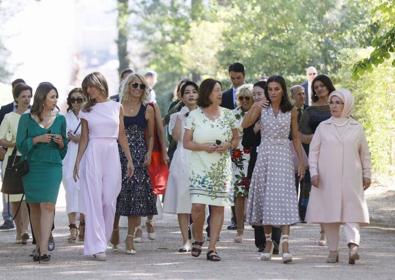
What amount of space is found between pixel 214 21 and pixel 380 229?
2699 centimetres

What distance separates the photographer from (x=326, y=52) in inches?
1371

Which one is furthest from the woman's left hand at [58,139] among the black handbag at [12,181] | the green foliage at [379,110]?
the green foliage at [379,110]

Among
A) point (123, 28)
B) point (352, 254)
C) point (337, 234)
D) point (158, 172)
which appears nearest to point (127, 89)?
point (158, 172)

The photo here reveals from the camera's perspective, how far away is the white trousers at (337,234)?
1309 centimetres

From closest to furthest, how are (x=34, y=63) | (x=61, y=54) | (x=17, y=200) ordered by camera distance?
(x=17, y=200)
(x=34, y=63)
(x=61, y=54)

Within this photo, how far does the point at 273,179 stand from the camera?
528 inches

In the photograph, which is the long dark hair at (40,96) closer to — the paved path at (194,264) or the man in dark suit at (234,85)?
the paved path at (194,264)

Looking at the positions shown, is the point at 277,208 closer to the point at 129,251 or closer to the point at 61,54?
the point at 129,251

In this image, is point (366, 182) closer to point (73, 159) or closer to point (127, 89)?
point (127, 89)

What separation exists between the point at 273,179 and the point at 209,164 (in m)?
0.68

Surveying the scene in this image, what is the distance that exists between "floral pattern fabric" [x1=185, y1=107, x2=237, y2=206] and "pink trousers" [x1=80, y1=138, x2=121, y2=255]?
0.82 m

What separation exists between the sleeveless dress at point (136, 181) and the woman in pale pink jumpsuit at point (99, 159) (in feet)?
1.71

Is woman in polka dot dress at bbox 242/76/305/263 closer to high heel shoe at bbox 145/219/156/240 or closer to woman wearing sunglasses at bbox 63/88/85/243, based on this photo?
high heel shoe at bbox 145/219/156/240

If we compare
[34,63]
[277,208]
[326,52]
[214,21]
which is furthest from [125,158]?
[34,63]
